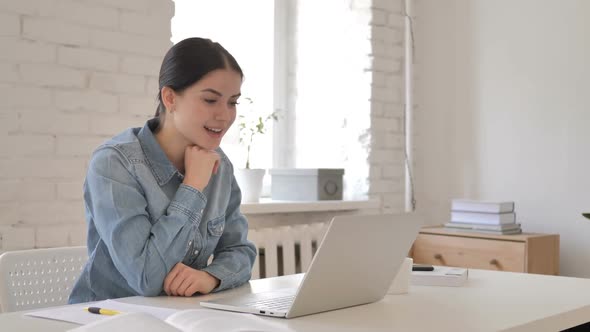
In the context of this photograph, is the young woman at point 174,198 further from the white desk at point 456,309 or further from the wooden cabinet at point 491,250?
the wooden cabinet at point 491,250

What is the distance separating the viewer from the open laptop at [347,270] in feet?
4.73

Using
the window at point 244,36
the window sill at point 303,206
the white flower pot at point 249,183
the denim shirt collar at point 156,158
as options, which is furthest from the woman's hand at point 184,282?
the window at point 244,36

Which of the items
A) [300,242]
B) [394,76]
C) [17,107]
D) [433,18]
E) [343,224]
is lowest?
[300,242]

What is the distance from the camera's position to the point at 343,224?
4.72 ft

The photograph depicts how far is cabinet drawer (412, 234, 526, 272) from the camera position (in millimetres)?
3398

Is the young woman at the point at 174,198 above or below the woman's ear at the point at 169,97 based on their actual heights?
below

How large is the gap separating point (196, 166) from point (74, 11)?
106cm

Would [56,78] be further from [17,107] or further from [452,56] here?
[452,56]

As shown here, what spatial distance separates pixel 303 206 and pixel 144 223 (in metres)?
1.80

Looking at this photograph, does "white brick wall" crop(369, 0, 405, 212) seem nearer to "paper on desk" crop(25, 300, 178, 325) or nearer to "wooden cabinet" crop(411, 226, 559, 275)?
"wooden cabinet" crop(411, 226, 559, 275)

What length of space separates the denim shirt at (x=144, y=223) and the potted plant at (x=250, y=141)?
140 cm

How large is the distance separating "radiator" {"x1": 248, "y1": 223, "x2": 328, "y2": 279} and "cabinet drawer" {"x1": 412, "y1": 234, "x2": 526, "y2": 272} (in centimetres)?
48

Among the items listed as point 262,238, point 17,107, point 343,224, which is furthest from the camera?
point 262,238

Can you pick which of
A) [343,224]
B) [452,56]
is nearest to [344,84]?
[452,56]
